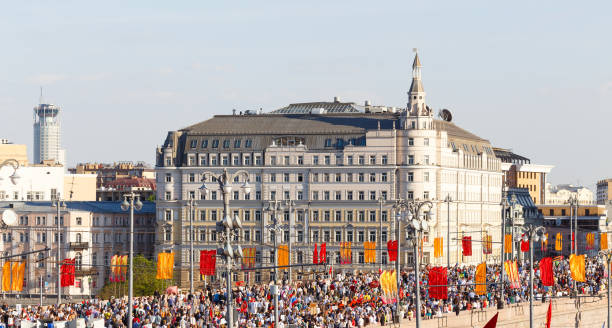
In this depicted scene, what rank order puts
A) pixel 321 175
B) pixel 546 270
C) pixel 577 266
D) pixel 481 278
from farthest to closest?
pixel 321 175 < pixel 577 266 < pixel 546 270 < pixel 481 278

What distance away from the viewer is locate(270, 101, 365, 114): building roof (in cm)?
17238

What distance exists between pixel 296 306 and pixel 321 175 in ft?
245

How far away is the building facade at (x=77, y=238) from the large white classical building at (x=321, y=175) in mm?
7466

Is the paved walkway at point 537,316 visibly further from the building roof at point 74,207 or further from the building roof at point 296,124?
the building roof at point 74,207

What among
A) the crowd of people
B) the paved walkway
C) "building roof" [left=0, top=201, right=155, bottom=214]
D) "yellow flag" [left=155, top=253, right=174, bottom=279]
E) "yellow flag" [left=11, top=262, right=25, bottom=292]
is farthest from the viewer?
"building roof" [left=0, top=201, right=155, bottom=214]

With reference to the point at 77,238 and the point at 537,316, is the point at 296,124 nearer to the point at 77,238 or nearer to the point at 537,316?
the point at 77,238

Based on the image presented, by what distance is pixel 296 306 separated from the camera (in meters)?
87.1

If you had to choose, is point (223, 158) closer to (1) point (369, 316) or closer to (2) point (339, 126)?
(2) point (339, 126)

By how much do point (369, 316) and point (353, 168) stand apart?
7504cm

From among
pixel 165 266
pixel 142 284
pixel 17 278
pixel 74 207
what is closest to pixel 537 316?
pixel 165 266

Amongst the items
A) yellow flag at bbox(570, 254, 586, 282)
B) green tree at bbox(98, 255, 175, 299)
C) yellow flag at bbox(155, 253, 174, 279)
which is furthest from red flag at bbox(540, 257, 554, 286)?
green tree at bbox(98, 255, 175, 299)

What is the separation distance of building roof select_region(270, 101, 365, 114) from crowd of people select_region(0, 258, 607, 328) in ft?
218

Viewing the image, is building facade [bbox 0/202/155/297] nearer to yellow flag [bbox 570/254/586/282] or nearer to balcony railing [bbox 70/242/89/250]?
balcony railing [bbox 70/242/89/250]

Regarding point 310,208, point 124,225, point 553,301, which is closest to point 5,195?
point 124,225
